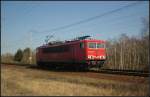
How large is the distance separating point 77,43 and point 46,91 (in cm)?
1557

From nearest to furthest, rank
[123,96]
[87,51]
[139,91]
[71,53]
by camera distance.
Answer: [123,96] < [139,91] < [87,51] < [71,53]

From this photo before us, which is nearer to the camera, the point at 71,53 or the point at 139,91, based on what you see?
the point at 139,91

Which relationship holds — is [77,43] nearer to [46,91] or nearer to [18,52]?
[46,91]

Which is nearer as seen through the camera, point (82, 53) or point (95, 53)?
point (82, 53)

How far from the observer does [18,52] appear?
76750 millimetres

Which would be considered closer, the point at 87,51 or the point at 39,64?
the point at 87,51

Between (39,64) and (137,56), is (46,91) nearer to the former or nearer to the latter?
(137,56)

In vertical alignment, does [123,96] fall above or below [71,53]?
Answer: below

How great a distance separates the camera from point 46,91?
14141 mm

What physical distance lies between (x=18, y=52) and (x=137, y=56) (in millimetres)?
49901

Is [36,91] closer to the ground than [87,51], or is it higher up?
closer to the ground

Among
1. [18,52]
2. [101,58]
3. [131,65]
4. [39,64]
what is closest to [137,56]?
[131,65]

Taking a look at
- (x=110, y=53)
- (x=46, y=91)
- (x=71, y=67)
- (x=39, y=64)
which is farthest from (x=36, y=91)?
(x=39, y=64)

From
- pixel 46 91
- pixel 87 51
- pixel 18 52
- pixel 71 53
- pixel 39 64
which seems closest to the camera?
pixel 46 91
